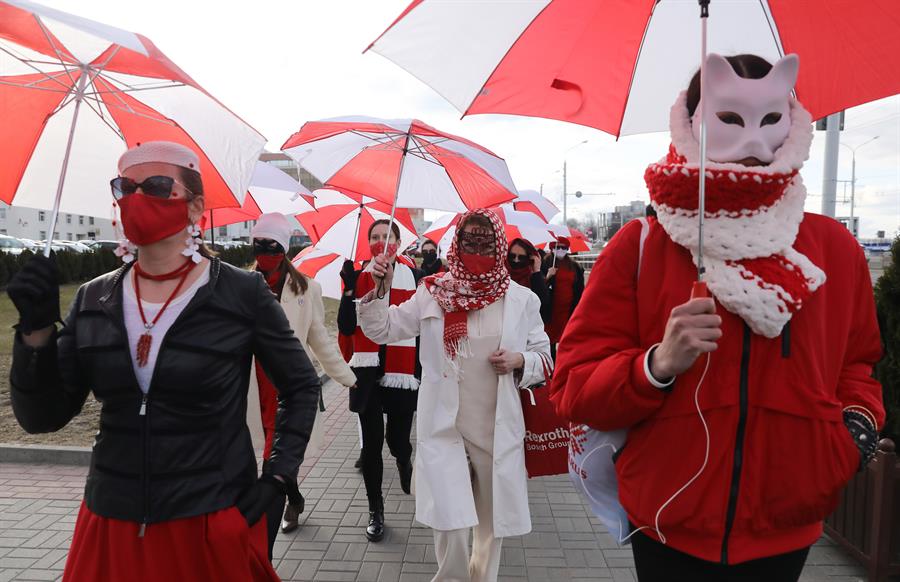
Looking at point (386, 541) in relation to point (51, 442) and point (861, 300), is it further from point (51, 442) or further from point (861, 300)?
point (51, 442)

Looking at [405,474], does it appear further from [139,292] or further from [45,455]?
[45,455]

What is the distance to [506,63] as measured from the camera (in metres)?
2.25

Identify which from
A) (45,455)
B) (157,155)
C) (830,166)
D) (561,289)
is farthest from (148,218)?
(830,166)

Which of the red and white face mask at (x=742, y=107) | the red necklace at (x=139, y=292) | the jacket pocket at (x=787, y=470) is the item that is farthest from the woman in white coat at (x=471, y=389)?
the red and white face mask at (x=742, y=107)

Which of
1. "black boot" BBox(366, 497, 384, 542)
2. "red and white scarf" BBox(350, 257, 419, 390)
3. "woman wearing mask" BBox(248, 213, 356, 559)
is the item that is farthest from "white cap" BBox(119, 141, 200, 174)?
"black boot" BBox(366, 497, 384, 542)

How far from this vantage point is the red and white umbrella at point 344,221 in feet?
20.3

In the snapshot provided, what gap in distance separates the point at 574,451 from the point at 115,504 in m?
1.43

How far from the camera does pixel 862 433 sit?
165 cm

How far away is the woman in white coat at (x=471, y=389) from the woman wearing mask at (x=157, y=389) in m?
1.33

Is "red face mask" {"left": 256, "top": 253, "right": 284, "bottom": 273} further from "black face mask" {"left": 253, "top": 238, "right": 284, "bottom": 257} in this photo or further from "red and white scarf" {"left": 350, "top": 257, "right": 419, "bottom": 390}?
"red and white scarf" {"left": 350, "top": 257, "right": 419, "bottom": 390}

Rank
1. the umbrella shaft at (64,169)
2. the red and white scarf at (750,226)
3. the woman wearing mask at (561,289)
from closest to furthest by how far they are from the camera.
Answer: the red and white scarf at (750,226) → the umbrella shaft at (64,169) → the woman wearing mask at (561,289)

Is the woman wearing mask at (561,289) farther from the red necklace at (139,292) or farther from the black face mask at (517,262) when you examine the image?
the red necklace at (139,292)

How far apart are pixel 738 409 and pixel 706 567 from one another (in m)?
0.46

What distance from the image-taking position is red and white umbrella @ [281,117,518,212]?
4.17m
